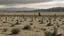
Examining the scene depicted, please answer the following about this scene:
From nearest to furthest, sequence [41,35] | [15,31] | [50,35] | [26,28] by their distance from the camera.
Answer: [50,35], [41,35], [15,31], [26,28]

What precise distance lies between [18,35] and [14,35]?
647 millimetres

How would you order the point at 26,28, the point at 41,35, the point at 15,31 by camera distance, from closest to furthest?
the point at 41,35
the point at 15,31
the point at 26,28

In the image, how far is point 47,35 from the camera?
110 feet

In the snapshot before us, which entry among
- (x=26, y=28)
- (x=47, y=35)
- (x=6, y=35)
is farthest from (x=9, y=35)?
(x=26, y=28)

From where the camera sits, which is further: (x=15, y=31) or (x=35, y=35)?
(x=15, y=31)

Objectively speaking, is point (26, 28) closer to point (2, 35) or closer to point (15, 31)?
point (15, 31)

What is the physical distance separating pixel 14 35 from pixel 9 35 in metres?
0.83

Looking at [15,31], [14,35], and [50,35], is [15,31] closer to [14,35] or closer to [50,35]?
[14,35]

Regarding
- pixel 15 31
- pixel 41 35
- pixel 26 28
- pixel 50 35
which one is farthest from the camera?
pixel 26 28

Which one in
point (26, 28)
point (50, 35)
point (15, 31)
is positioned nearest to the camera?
point (50, 35)

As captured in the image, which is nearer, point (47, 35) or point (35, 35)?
point (47, 35)

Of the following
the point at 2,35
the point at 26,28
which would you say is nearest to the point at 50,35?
the point at 2,35

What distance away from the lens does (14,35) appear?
3669 cm

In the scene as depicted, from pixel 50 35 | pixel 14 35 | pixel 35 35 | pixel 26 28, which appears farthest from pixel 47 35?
pixel 26 28
